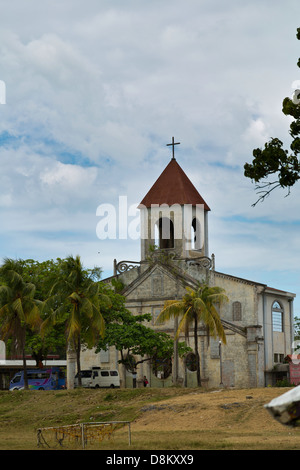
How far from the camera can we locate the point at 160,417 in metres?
33.3

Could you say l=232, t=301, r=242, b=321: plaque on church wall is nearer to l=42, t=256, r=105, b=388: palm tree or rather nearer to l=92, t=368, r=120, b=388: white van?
l=92, t=368, r=120, b=388: white van

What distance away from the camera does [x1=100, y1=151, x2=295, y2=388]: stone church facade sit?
56.5 m

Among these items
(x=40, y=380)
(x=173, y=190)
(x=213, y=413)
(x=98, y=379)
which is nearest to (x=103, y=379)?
(x=98, y=379)

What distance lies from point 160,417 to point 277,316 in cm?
3026

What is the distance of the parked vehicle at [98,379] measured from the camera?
5216cm

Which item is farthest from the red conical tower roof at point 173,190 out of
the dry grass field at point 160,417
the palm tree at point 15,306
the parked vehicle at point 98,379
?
the dry grass field at point 160,417

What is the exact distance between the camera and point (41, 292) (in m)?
58.7

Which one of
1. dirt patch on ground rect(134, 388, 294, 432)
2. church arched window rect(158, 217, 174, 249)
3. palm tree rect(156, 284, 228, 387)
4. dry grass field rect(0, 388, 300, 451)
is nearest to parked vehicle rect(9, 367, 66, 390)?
dry grass field rect(0, 388, 300, 451)

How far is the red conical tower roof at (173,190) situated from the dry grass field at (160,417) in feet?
84.2

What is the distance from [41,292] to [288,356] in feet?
68.2

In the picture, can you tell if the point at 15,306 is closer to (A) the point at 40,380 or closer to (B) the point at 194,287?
(A) the point at 40,380

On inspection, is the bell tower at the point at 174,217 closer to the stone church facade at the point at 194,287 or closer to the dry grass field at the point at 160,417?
the stone church facade at the point at 194,287
